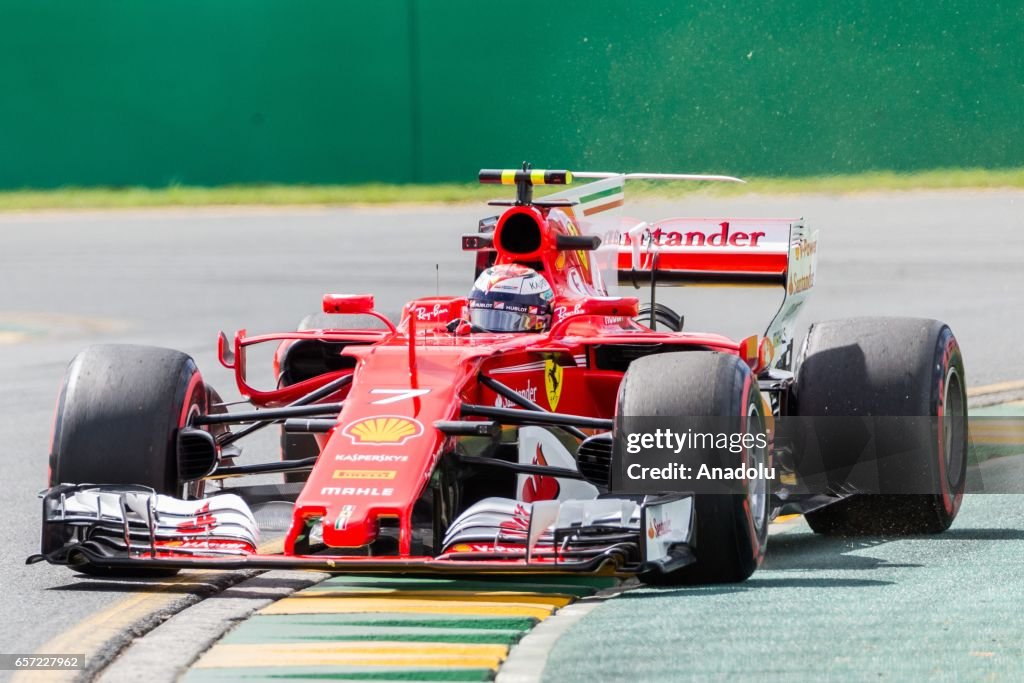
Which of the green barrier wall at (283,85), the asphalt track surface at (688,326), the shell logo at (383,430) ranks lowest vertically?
the asphalt track surface at (688,326)

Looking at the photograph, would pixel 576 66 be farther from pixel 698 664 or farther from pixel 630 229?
pixel 698 664

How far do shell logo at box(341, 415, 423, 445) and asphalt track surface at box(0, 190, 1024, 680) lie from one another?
74 cm

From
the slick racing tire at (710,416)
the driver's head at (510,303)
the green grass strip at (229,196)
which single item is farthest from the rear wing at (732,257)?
the green grass strip at (229,196)

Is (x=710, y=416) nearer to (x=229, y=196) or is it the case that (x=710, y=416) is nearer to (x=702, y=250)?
(x=702, y=250)

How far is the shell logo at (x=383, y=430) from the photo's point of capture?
614 centimetres

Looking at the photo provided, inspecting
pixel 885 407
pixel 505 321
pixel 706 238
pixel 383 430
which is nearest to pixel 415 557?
pixel 383 430

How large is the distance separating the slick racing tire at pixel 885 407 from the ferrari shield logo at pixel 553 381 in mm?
943

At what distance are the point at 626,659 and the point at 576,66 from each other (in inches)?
629

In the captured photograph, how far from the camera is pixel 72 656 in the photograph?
534 centimetres

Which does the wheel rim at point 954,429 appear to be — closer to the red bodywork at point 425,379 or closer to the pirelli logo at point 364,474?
the red bodywork at point 425,379

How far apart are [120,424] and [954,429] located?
3426 millimetres

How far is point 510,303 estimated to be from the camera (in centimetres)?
735

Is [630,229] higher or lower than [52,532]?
higher

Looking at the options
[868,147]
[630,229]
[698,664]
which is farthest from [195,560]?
[868,147]
